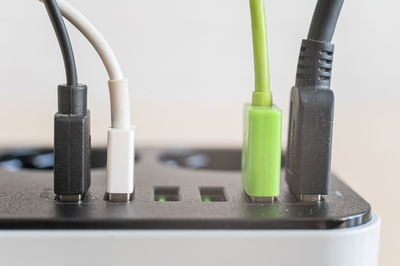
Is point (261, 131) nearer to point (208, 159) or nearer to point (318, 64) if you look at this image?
point (318, 64)

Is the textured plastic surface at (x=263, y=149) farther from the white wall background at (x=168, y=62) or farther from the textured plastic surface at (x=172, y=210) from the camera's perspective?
the white wall background at (x=168, y=62)

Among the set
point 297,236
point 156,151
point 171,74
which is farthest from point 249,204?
point 171,74

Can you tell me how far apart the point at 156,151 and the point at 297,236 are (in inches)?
11.9

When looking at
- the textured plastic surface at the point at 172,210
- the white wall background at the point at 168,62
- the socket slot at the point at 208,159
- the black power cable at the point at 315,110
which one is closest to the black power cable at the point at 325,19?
the black power cable at the point at 315,110

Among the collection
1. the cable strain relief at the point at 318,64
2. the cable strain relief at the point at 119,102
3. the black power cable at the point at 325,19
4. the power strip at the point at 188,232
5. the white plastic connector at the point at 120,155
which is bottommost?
the power strip at the point at 188,232

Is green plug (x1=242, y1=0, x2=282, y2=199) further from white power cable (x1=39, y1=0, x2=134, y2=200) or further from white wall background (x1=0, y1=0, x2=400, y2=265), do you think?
white wall background (x1=0, y1=0, x2=400, y2=265)

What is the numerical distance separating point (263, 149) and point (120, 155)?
99mm

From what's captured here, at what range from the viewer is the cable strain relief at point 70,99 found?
0.42 metres

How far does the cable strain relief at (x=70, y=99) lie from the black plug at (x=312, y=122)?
150 millimetres

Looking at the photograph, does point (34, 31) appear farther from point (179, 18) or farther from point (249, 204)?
point (249, 204)

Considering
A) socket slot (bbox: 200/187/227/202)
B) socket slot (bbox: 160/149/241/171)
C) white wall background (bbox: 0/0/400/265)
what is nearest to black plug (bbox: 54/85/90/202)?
socket slot (bbox: 200/187/227/202)

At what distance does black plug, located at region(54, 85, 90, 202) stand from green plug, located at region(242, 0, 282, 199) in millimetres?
114

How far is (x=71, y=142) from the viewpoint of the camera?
16.5 inches

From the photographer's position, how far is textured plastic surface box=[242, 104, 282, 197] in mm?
429
